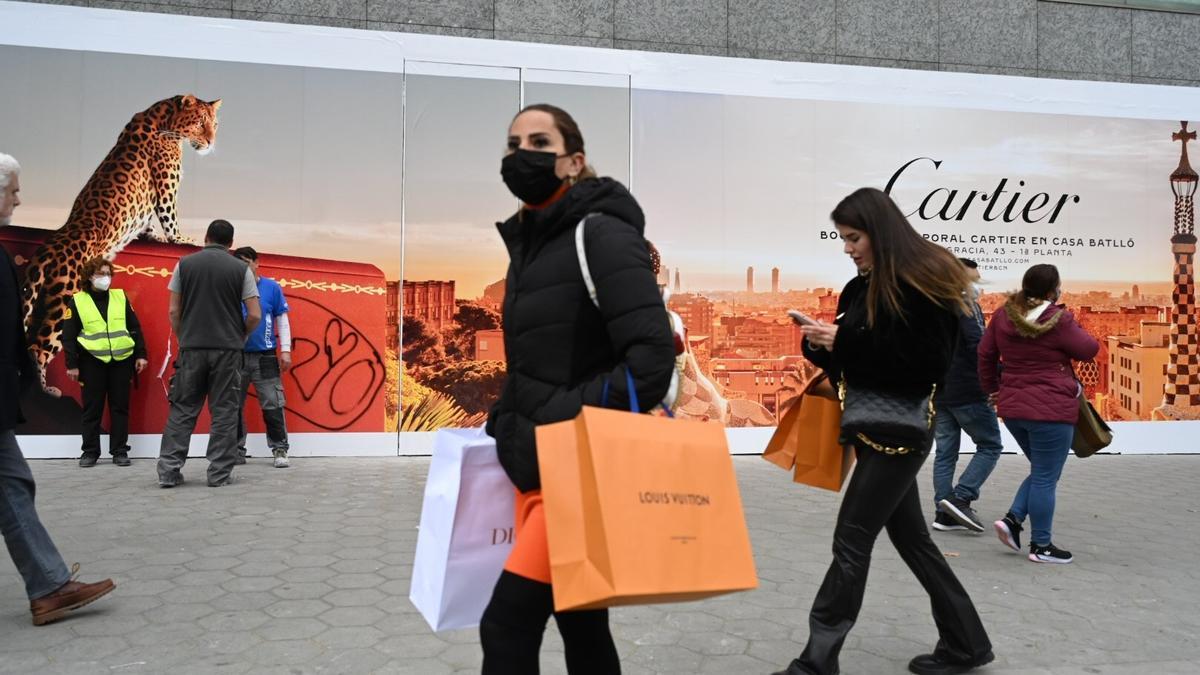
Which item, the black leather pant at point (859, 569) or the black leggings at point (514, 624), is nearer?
the black leggings at point (514, 624)

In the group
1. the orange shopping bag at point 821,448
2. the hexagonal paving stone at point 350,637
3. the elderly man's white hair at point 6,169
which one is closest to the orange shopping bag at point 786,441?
the orange shopping bag at point 821,448

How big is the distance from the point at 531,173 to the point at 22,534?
316 centimetres

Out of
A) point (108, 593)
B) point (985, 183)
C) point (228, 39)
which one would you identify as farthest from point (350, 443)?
point (985, 183)

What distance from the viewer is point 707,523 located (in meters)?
2.20

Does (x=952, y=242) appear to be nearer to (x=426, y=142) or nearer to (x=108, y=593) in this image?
(x=426, y=142)

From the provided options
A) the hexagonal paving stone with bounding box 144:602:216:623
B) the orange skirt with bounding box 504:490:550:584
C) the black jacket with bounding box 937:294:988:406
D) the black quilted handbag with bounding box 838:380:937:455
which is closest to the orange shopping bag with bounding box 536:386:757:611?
the orange skirt with bounding box 504:490:550:584

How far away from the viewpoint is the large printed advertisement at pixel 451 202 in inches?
367

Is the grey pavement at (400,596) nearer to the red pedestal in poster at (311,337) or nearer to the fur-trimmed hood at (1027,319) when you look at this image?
the fur-trimmed hood at (1027,319)

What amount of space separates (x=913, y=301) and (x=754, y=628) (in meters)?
1.76

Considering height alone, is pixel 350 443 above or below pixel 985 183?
below

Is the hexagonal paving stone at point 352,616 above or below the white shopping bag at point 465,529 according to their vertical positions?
below

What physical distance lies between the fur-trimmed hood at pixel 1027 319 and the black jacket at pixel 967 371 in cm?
70

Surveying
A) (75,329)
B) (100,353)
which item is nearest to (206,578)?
(100,353)

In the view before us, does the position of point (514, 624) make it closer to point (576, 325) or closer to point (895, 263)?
point (576, 325)
